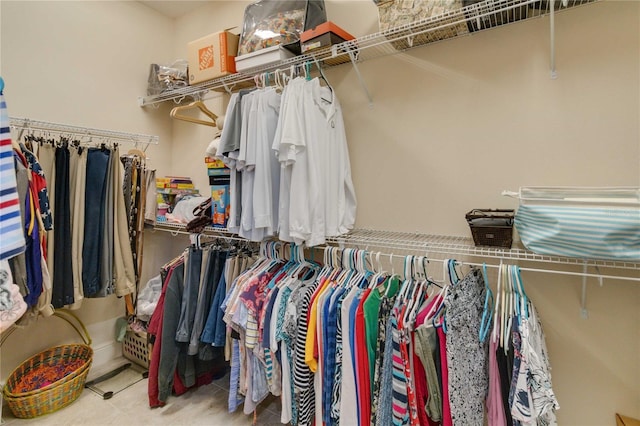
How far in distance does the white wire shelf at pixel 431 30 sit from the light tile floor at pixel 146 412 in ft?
6.60

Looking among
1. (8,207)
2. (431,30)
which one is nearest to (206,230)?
(8,207)

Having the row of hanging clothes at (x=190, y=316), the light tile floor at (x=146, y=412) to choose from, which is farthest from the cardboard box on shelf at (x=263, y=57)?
the light tile floor at (x=146, y=412)

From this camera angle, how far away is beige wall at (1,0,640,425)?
4.19 feet

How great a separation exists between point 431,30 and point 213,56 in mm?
1348

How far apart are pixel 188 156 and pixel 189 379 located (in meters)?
1.72

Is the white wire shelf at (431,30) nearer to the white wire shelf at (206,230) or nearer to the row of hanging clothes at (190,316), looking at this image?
the white wire shelf at (206,230)

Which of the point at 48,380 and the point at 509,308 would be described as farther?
the point at 48,380

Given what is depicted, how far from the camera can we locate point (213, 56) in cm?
206

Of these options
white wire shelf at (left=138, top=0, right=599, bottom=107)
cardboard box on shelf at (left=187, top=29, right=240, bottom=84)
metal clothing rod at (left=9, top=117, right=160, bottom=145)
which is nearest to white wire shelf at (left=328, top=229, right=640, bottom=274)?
white wire shelf at (left=138, top=0, right=599, bottom=107)

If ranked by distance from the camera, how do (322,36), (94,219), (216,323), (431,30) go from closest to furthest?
(431,30) → (322,36) → (216,323) → (94,219)

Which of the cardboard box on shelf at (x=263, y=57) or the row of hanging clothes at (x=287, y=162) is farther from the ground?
the cardboard box on shelf at (x=263, y=57)

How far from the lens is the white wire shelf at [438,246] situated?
1.18 m

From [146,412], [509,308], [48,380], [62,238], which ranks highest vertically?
[62,238]

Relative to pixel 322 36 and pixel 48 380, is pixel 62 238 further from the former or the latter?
pixel 322 36
